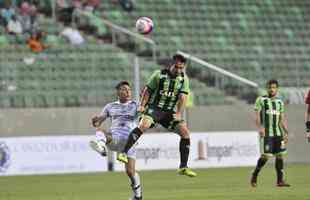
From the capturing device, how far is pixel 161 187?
65.0ft

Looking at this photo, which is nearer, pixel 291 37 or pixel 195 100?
pixel 195 100

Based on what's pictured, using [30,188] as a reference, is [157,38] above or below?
above

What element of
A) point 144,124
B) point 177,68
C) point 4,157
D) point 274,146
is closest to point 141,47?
point 4,157

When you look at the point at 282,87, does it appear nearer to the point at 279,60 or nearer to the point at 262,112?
the point at 279,60

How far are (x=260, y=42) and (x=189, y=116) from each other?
7.41 meters

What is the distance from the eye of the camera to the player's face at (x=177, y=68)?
16.3m

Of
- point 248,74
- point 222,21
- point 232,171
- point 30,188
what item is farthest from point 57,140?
point 222,21

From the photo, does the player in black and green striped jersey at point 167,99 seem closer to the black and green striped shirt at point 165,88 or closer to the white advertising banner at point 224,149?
the black and green striped shirt at point 165,88

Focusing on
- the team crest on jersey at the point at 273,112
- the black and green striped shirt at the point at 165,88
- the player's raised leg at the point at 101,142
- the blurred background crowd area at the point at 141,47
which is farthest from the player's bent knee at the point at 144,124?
the blurred background crowd area at the point at 141,47

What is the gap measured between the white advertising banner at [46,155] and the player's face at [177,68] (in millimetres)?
11482

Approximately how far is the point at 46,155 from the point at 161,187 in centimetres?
835

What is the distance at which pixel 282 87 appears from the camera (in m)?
34.7

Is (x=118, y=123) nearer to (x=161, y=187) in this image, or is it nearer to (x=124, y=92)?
(x=124, y=92)

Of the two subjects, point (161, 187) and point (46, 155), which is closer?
point (161, 187)
